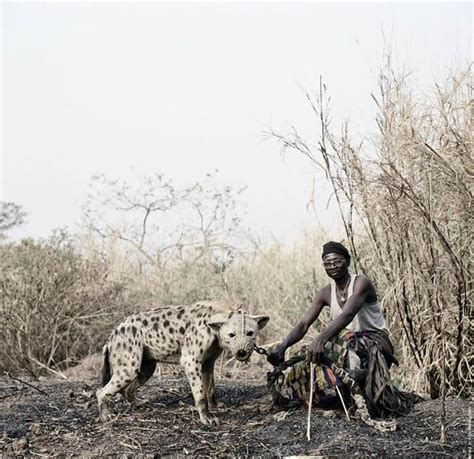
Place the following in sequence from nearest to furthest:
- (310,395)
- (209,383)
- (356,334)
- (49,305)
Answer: (310,395) < (356,334) < (209,383) < (49,305)

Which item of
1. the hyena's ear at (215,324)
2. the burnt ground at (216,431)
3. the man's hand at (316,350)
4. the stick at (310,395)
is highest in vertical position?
the hyena's ear at (215,324)

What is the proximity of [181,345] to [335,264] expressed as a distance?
1.21 metres

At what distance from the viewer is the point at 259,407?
243 inches

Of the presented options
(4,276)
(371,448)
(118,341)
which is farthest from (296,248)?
(371,448)

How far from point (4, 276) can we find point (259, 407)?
14.1 ft

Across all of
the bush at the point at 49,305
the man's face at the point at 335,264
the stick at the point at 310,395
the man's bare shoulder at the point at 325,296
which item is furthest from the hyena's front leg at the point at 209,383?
the bush at the point at 49,305

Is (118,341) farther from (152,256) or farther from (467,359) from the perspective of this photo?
(152,256)

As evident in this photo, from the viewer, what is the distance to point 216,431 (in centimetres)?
554

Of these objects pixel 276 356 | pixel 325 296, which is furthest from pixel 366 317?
pixel 276 356

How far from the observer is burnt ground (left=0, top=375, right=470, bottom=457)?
507cm

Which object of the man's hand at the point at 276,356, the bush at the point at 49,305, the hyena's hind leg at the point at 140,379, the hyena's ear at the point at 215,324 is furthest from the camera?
the bush at the point at 49,305

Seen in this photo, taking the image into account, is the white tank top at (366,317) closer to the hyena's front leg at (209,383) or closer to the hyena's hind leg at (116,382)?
the hyena's front leg at (209,383)

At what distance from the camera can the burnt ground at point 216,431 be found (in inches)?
199

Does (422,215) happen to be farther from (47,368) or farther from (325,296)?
(47,368)
